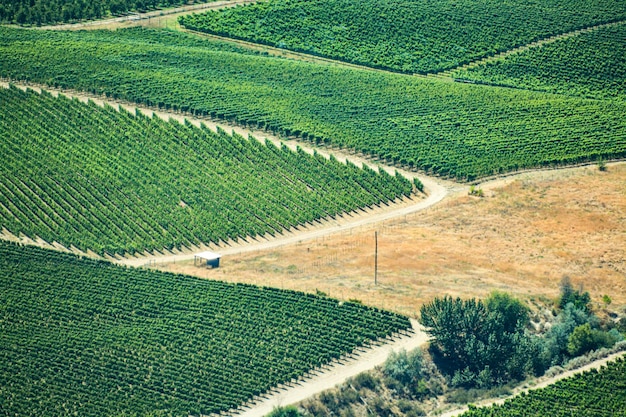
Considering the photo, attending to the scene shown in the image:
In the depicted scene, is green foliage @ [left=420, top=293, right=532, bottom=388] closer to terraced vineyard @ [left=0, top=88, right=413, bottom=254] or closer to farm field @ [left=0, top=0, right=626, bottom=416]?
farm field @ [left=0, top=0, right=626, bottom=416]

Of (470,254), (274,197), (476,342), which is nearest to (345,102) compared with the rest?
(274,197)

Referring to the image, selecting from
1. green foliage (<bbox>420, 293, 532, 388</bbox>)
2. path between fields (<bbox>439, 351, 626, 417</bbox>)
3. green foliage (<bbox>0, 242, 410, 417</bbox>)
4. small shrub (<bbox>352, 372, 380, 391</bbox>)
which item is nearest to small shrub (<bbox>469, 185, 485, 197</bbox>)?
green foliage (<bbox>420, 293, 532, 388</bbox>)

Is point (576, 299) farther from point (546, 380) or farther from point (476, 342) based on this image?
point (476, 342)

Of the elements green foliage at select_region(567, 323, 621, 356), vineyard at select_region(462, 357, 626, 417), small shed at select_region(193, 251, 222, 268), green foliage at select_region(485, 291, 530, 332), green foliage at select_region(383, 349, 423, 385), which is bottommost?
vineyard at select_region(462, 357, 626, 417)

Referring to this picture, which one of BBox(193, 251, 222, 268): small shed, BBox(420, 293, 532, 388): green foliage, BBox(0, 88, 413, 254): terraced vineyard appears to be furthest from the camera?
BBox(0, 88, 413, 254): terraced vineyard

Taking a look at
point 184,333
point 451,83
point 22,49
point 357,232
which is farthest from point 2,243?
point 451,83

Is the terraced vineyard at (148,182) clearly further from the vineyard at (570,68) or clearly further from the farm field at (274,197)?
the vineyard at (570,68)
